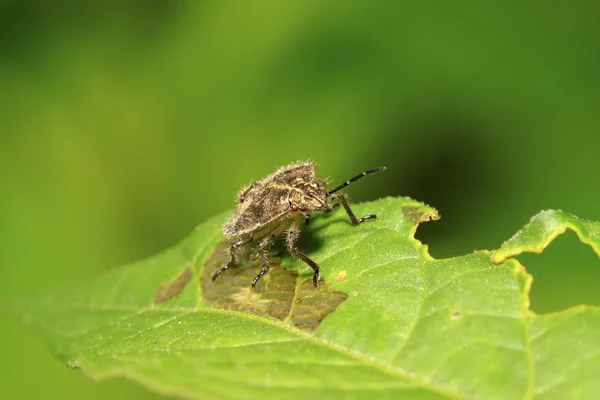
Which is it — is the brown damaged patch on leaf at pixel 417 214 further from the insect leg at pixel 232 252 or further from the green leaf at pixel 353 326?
the insect leg at pixel 232 252

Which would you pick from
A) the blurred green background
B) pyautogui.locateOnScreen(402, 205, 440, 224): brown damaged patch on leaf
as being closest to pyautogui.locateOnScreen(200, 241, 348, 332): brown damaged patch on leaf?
pyautogui.locateOnScreen(402, 205, 440, 224): brown damaged patch on leaf

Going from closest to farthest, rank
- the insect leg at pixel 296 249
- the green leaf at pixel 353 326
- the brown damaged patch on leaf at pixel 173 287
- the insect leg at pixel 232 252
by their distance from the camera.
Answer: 1. the green leaf at pixel 353 326
2. the insect leg at pixel 296 249
3. the brown damaged patch on leaf at pixel 173 287
4. the insect leg at pixel 232 252

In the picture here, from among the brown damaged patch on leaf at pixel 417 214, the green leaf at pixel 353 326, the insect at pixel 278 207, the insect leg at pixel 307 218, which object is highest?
the insect at pixel 278 207

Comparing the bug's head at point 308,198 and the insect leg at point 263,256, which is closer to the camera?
the insect leg at point 263,256

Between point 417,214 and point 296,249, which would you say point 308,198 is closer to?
point 296,249

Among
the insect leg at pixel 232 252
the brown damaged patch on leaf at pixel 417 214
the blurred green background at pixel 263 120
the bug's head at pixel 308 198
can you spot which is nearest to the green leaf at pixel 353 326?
the brown damaged patch on leaf at pixel 417 214

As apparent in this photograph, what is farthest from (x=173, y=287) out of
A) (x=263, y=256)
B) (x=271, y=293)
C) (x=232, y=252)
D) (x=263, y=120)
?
(x=263, y=120)
